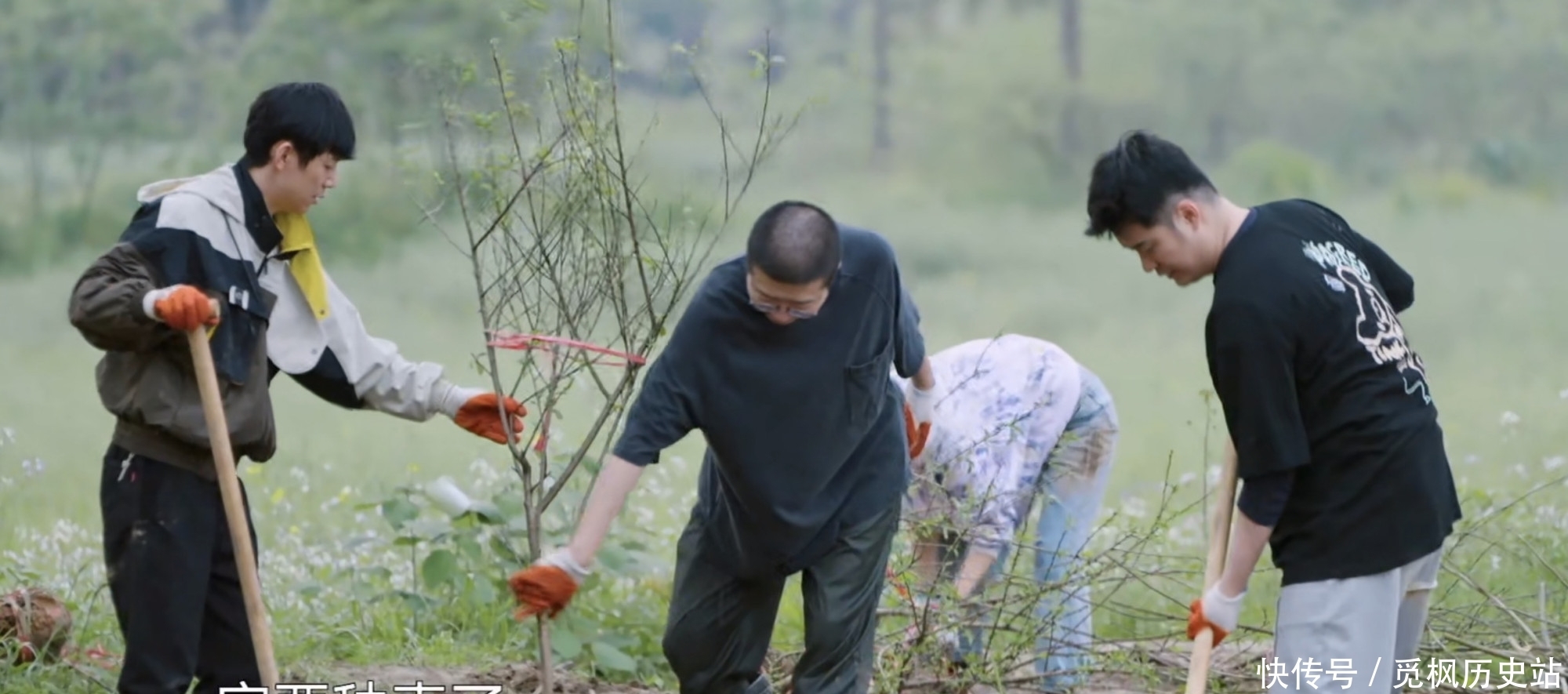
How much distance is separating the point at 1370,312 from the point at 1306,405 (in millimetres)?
202

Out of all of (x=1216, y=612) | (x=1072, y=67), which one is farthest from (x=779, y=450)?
(x=1072, y=67)

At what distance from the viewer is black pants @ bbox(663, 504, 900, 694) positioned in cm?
392

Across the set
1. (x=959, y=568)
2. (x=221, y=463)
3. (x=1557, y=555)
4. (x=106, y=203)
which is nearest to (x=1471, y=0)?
(x=1557, y=555)

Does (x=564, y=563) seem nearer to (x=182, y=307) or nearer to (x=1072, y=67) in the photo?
(x=182, y=307)

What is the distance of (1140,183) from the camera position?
3359 millimetres

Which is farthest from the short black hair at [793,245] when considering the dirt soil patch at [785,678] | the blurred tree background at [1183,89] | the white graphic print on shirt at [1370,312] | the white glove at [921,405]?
the blurred tree background at [1183,89]

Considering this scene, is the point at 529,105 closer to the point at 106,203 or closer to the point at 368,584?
the point at 368,584

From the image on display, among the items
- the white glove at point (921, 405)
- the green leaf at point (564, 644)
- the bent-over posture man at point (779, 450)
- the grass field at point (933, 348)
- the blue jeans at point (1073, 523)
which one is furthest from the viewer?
the grass field at point (933, 348)

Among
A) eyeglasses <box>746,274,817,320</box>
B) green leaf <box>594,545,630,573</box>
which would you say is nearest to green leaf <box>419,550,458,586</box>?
green leaf <box>594,545,630,573</box>

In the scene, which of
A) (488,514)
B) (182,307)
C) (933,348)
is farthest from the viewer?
(933,348)

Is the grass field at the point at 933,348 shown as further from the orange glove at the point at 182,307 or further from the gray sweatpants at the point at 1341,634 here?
the orange glove at the point at 182,307

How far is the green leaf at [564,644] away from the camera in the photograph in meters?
5.13

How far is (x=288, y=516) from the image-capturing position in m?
6.73

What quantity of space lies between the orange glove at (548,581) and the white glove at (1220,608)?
1.18m
